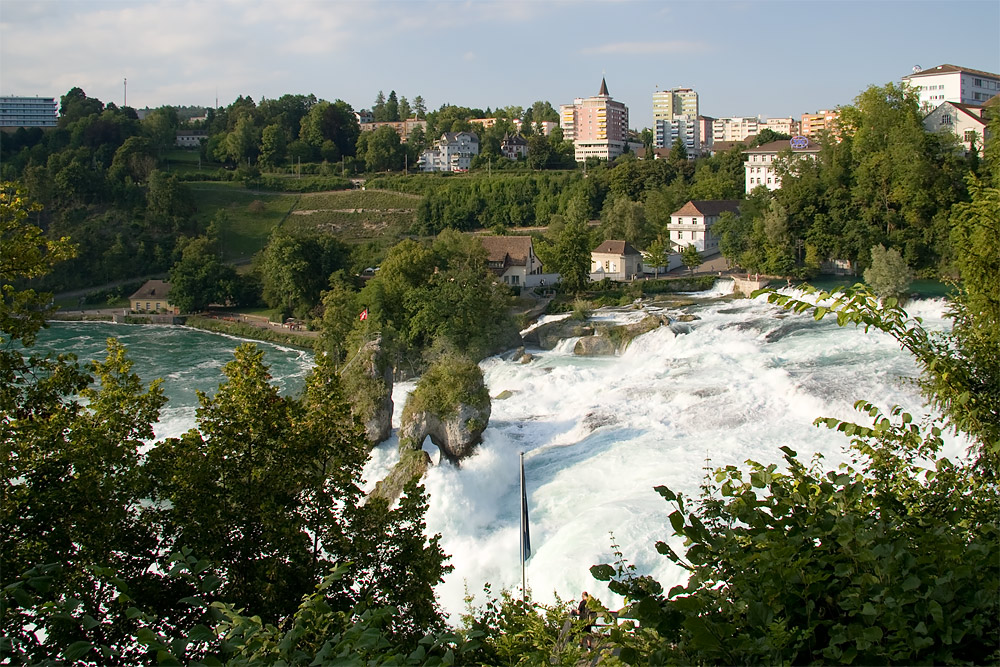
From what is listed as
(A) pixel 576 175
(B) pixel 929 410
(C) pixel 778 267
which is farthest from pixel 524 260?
(A) pixel 576 175

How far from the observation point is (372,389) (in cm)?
1947

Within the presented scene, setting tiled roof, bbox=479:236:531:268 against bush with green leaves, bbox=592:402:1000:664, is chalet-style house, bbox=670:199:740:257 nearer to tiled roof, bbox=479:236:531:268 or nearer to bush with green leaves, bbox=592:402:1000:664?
tiled roof, bbox=479:236:531:268

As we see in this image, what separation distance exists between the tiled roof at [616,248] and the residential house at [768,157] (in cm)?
1548

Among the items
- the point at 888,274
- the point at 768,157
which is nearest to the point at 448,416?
the point at 888,274

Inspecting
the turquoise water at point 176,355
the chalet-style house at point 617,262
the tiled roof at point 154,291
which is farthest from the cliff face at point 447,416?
the tiled roof at point 154,291

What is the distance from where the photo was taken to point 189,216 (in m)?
56.2

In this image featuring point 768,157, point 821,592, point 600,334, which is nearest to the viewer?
point 821,592

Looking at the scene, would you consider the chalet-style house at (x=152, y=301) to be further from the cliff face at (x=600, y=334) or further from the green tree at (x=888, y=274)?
the green tree at (x=888, y=274)

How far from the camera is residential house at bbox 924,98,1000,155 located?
46078 mm

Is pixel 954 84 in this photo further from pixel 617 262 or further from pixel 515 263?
pixel 515 263

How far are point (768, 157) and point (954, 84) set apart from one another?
16.2 metres

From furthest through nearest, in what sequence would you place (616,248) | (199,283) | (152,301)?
(152,301)
(199,283)
(616,248)

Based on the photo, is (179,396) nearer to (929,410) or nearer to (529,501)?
(529,501)

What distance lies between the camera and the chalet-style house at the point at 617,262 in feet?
130
